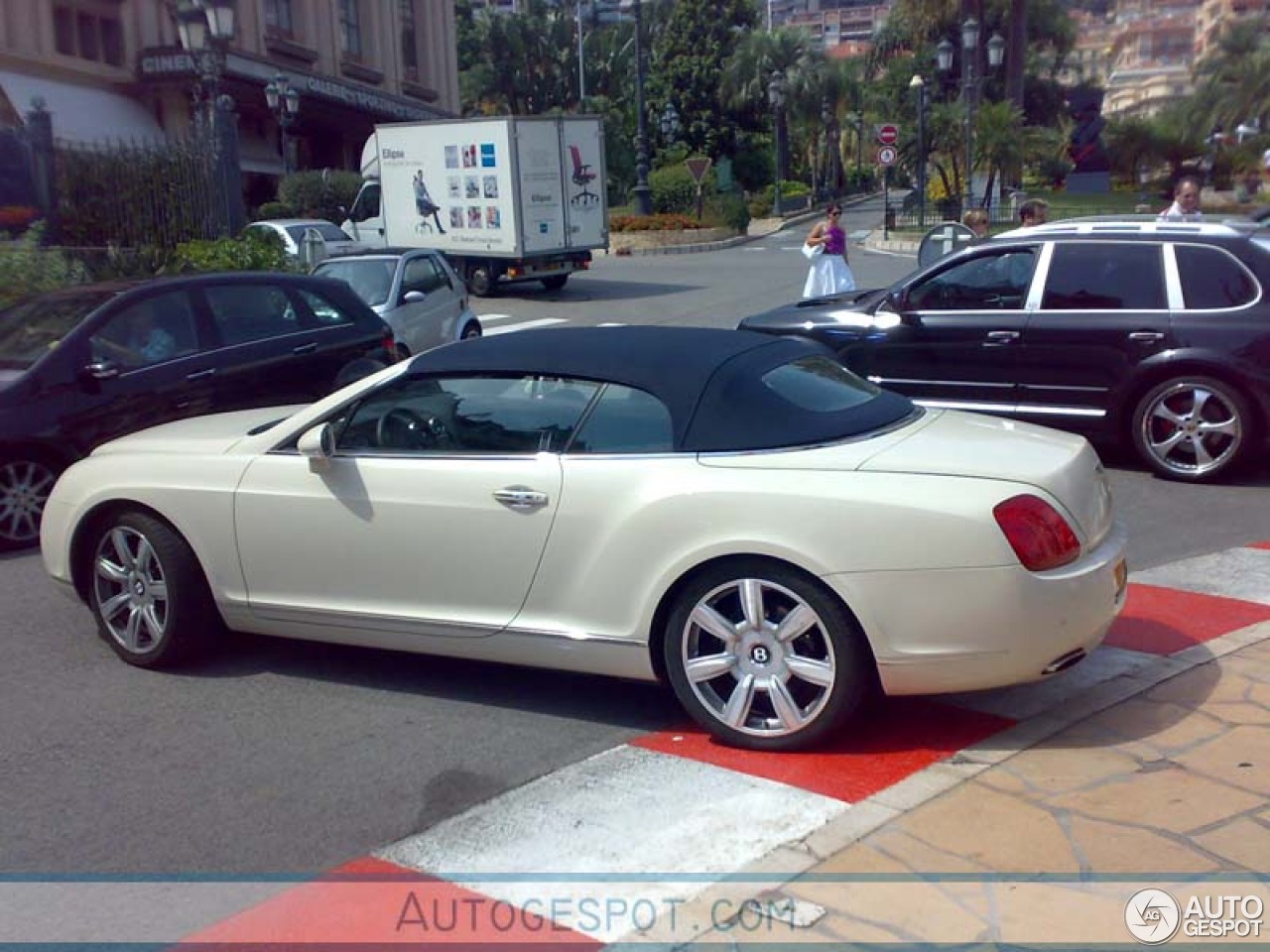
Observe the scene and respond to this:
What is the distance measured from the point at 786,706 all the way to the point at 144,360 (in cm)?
591

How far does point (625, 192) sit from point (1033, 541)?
54114 mm

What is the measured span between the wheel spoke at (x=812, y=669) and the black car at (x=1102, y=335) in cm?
553

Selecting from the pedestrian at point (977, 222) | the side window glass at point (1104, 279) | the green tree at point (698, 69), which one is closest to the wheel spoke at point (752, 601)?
the side window glass at point (1104, 279)

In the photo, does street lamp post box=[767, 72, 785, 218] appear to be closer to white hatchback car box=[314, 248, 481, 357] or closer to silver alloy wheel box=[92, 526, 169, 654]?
white hatchback car box=[314, 248, 481, 357]

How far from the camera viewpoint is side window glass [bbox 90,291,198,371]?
8867 mm

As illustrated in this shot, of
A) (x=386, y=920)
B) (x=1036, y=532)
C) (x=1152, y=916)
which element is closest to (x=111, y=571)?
(x=386, y=920)

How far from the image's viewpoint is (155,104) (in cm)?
3831

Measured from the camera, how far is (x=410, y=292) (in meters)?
14.6

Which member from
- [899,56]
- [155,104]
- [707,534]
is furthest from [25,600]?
[899,56]

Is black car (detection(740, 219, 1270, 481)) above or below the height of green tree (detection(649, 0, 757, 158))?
below

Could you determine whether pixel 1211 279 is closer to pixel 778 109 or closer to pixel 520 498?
pixel 520 498

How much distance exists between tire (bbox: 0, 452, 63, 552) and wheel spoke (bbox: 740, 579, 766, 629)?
542 centimetres

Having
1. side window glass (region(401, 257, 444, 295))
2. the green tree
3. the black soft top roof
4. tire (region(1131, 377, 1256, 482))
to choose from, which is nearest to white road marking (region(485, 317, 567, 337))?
side window glass (region(401, 257, 444, 295))

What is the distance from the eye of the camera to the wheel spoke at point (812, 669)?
4.61 metres
